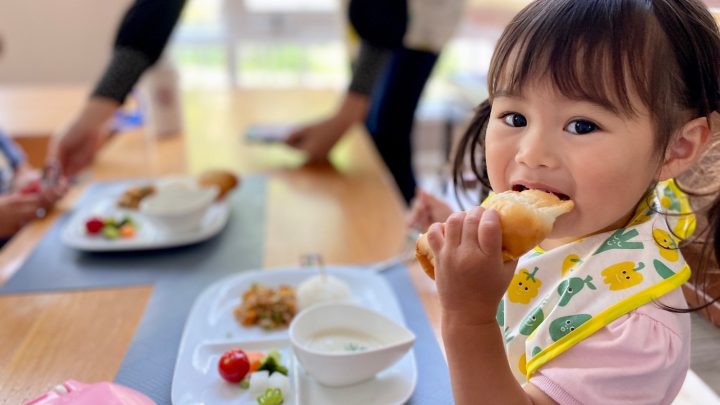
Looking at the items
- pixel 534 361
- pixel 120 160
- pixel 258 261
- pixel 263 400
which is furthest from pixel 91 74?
pixel 534 361

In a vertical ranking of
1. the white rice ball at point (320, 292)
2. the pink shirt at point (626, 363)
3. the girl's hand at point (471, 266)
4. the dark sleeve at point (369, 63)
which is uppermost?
the girl's hand at point (471, 266)

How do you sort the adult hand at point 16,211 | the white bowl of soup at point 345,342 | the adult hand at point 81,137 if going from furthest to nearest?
the adult hand at point 81,137 → the adult hand at point 16,211 → the white bowl of soup at point 345,342

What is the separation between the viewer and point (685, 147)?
645 millimetres

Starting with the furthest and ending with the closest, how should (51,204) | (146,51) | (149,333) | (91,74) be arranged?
(91,74), (146,51), (51,204), (149,333)

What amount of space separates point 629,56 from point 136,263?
914mm

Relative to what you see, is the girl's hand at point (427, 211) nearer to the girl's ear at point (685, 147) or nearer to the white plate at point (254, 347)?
the white plate at point (254, 347)

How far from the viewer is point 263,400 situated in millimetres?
741

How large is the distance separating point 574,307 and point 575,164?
14 cm

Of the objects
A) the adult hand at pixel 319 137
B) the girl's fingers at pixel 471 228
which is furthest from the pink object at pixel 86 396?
the adult hand at pixel 319 137

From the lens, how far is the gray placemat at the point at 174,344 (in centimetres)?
79

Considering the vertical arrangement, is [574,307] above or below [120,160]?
above

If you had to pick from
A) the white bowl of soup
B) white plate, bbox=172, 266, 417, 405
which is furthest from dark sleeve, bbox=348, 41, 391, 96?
the white bowl of soup

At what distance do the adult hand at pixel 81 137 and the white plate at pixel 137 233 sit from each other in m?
0.18

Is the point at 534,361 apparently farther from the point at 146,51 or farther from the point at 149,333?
the point at 146,51
